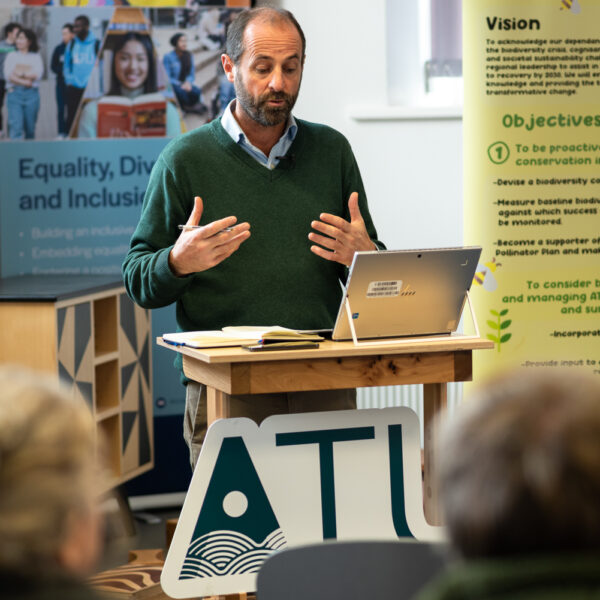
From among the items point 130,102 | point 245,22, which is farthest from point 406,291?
point 130,102

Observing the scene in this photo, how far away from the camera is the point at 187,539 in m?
2.62

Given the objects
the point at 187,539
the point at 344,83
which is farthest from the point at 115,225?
the point at 187,539

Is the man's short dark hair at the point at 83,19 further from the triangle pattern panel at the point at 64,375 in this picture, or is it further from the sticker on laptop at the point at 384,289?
the sticker on laptop at the point at 384,289

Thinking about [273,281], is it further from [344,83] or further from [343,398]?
[344,83]

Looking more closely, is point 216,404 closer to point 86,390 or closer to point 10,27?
point 86,390

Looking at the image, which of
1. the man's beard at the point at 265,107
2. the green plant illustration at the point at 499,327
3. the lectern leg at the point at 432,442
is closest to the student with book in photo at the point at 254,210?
the man's beard at the point at 265,107

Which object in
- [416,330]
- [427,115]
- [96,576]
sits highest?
[427,115]

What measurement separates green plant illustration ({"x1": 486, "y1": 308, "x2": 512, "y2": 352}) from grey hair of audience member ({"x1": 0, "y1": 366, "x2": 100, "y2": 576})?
122 inches

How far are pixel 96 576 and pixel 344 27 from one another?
2557 millimetres

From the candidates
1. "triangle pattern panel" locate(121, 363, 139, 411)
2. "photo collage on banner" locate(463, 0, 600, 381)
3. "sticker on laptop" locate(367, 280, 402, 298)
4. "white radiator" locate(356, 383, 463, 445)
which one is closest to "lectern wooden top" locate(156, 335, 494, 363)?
"sticker on laptop" locate(367, 280, 402, 298)

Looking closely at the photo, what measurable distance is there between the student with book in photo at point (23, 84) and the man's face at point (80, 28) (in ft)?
0.53

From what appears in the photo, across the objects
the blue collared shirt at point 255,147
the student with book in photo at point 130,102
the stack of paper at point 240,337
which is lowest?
the stack of paper at point 240,337

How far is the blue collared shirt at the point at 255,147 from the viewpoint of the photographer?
2.93 m

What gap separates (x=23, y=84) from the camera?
4.22 meters
